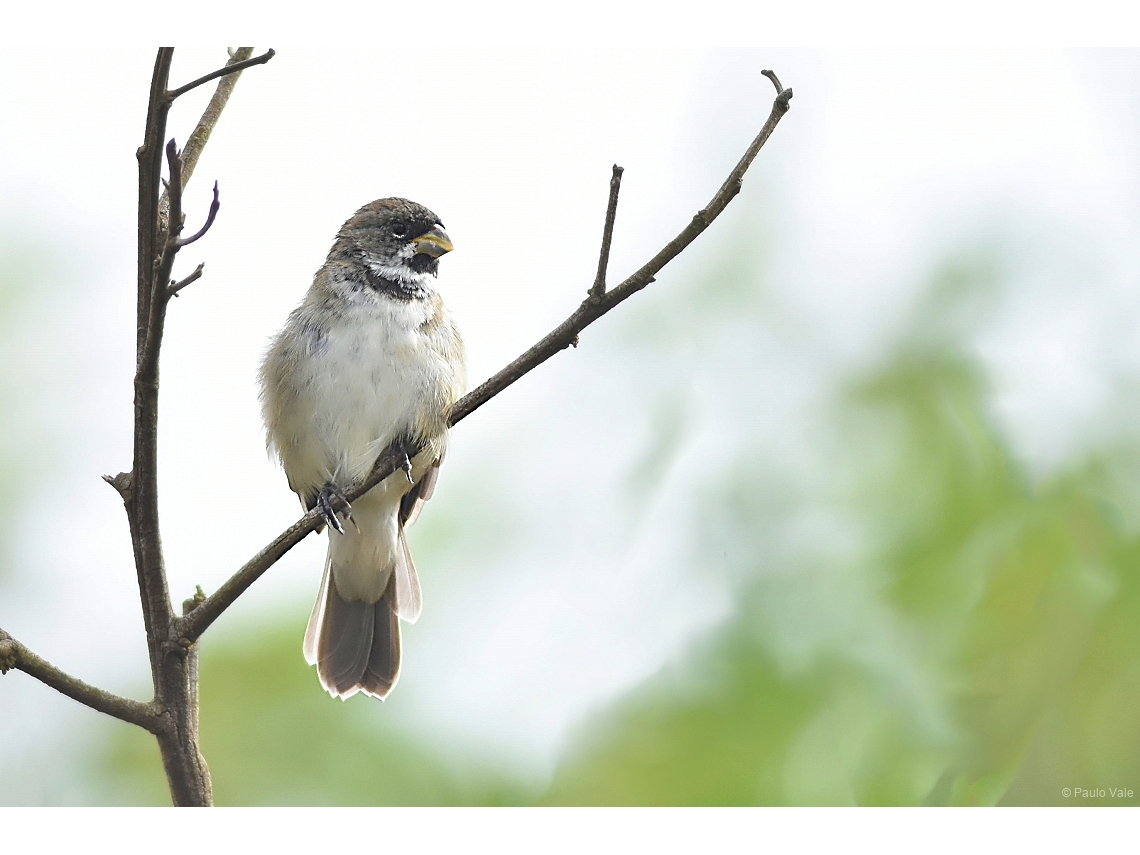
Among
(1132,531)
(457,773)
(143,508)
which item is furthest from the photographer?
(1132,531)

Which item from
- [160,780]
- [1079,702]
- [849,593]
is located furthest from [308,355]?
[1079,702]

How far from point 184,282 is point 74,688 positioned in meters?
0.87

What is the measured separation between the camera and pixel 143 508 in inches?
92.0

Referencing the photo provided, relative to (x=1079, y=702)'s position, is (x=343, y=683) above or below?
above

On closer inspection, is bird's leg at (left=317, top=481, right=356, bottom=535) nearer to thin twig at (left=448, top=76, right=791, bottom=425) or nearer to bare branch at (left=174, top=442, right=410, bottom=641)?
bare branch at (left=174, top=442, right=410, bottom=641)

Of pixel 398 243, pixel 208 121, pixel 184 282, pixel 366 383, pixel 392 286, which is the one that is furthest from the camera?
pixel 398 243

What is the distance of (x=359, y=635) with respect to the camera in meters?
3.72

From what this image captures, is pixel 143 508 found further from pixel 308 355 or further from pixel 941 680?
pixel 941 680

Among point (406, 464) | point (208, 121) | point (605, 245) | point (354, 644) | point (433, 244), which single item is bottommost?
point (605, 245)

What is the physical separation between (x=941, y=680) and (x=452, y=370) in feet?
5.85

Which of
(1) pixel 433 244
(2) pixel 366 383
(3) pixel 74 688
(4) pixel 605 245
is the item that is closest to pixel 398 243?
(1) pixel 433 244

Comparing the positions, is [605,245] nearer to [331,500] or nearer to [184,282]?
[184,282]

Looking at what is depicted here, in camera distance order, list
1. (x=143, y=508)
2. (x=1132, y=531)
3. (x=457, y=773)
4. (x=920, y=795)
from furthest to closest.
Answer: (x=1132, y=531), (x=457, y=773), (x=920, y=795), (x=143, y=508)

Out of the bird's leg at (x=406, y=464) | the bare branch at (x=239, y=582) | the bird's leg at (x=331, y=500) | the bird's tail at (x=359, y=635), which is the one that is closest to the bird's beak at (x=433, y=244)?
the bird's leg at (x=406, y=464)
